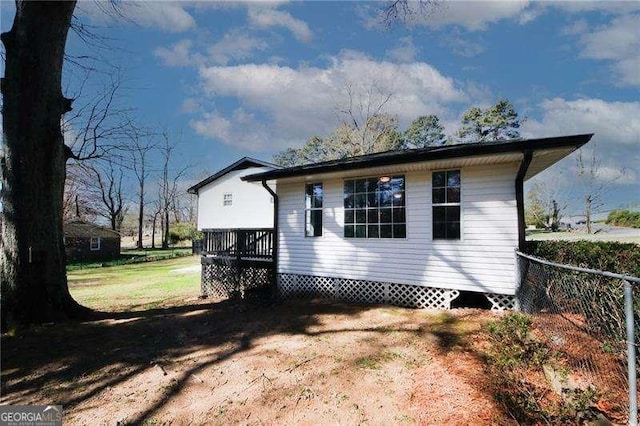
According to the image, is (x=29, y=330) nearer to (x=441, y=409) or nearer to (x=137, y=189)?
(x=441, y=409)

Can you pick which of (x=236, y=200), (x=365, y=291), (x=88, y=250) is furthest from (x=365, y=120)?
(x=88, y=250)

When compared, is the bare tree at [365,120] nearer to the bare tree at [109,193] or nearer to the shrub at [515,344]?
the shrub at [515,344]

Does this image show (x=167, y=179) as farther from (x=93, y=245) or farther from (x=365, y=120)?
(x=365, y=120)

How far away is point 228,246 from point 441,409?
27.5 feet

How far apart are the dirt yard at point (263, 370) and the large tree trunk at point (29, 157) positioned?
94 cm

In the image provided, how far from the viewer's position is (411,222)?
281 inches

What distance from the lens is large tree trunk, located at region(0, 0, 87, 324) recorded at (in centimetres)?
579

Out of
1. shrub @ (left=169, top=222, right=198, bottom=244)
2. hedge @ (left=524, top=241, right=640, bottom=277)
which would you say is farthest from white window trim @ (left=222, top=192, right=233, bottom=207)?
hedge @ (left=524, top=241, right=640, bottom=277)

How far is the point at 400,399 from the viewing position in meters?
3.43

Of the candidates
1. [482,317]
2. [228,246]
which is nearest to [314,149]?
[228,246]

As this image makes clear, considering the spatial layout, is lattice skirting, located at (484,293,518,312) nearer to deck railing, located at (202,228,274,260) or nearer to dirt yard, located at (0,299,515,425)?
dirt yard, located at (0,299,515,425)

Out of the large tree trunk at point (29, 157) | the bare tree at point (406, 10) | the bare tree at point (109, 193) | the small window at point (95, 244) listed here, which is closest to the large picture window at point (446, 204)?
the bare tree at point (406, 10)

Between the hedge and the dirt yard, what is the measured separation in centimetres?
174

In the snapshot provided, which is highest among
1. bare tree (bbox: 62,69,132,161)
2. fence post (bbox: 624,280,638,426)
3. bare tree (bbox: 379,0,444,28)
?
bare tree (bbox: 379,0,444,28)
